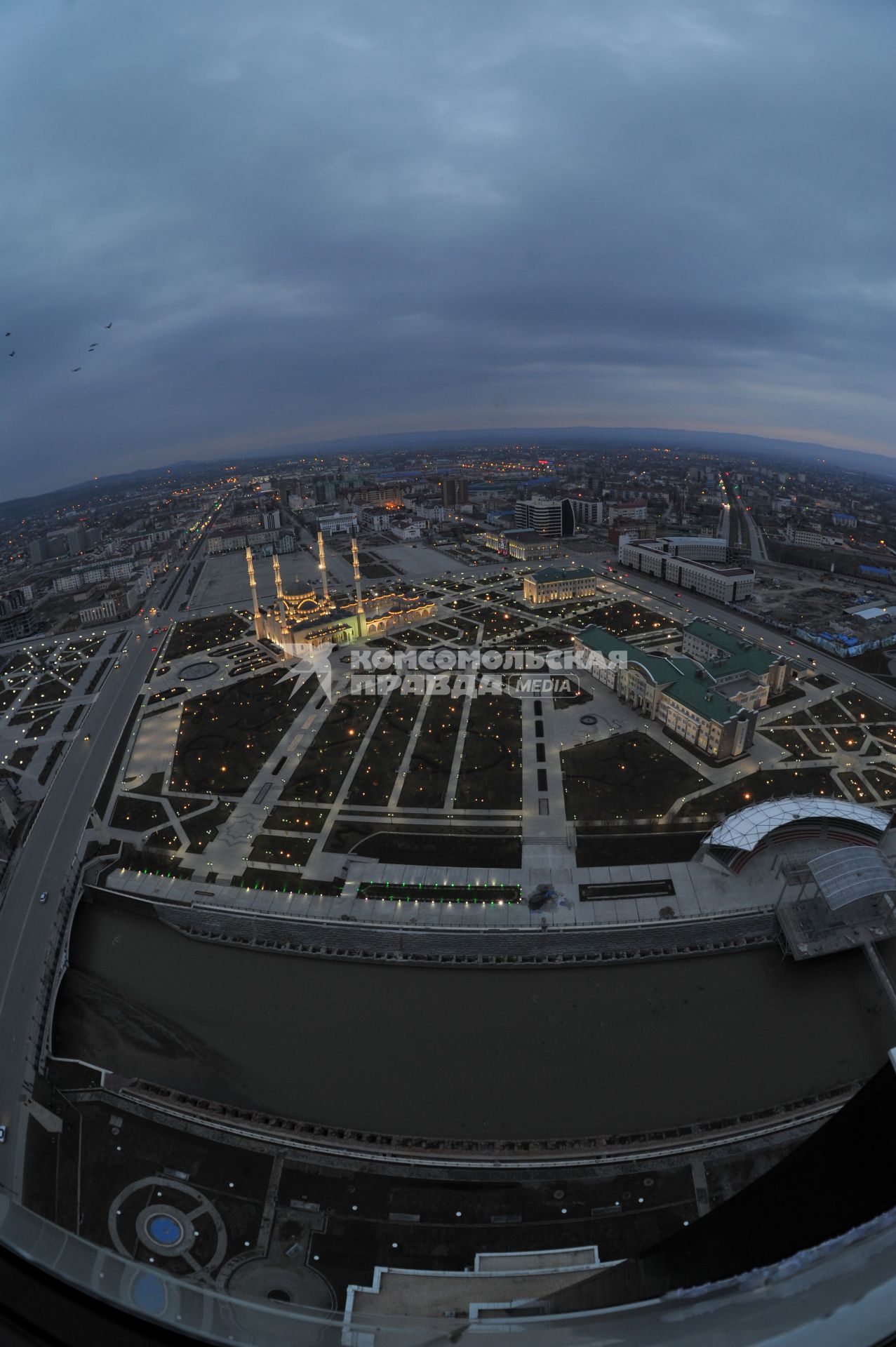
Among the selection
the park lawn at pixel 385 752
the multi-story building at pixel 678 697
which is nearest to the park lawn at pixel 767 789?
the multi-story building at pixel 678 697

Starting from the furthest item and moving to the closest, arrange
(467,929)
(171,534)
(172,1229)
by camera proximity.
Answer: (171,534)
(467,929)
(172,1229)

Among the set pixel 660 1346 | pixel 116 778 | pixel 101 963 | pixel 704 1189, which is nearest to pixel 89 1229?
pixel 101 963

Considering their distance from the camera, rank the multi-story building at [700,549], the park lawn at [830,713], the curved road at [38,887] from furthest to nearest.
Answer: the multi-story building at [700,549] < the park lawn at [830,713] < the curved road at [38,887]

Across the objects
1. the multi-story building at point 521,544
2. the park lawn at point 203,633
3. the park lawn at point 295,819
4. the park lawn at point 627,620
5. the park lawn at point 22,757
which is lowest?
the park lawn at point 295,819

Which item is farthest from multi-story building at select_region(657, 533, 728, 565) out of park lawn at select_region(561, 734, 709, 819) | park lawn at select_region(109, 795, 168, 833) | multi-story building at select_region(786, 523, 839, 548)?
park lawn at select_region(109, 795, 168, 833)

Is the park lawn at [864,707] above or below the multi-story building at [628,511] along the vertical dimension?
below

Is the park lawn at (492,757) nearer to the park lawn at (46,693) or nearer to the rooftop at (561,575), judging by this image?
the rooftop at (561,575)

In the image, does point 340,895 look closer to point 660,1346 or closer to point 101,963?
point 101,963
